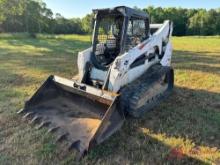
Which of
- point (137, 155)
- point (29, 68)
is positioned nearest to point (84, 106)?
point (137, 155)

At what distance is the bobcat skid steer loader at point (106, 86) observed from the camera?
433cm

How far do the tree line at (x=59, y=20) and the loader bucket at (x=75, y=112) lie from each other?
25.2 meters

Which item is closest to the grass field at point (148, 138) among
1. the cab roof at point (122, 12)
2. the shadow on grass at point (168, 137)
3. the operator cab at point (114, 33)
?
the shadow on grass at point (168, 137)

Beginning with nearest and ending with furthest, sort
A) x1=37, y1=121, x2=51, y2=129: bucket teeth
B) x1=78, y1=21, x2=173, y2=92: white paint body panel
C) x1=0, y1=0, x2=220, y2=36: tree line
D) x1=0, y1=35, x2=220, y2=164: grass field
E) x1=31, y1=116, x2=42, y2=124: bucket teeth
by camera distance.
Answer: x1=0, y1=35, x2=220, y2=164: grass field → x1=37, y1=121, x2=51, y2=129: bucket teeth → x1=31, y1=116, x2=42, y2=124: bucket teeth → x1=78, y1=21, x2=173, y2=92: white paint body panel → x1=0, y1=0, x2=220, y2=36: tree line

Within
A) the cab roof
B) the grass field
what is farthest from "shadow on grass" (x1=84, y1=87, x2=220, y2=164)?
the cab roof

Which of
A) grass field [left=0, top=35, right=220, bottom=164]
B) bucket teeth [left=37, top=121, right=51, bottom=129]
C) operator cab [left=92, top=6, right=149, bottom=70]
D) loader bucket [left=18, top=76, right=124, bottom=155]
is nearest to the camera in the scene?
grass field [left=0, top=35, right=220, bottom=164]

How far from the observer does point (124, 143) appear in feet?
13.8

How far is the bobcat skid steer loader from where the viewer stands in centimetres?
433

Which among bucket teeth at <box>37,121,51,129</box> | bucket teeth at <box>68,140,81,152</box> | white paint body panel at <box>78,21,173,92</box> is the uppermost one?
white paint body panel at <box>78,21,173,92</box>

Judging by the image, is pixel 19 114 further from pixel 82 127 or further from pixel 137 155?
pixel 137 155

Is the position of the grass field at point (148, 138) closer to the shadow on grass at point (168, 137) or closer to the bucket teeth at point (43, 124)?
the shadow on grass at point (168, 137)

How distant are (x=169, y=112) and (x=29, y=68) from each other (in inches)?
264

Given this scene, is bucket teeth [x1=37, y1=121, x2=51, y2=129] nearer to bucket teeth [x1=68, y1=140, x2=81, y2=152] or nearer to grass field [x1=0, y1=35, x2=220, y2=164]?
grass field [x1=0, y1=35, x2=220, y2=164]

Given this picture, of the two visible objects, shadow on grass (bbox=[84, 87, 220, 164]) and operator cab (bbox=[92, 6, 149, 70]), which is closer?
shadow on grass (bbox=[84, 87, 220, 164])
